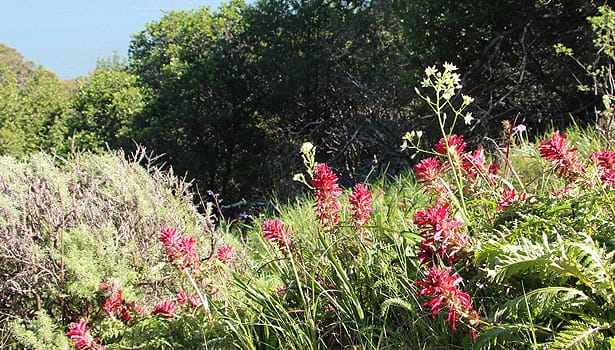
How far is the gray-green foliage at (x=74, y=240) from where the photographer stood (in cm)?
302

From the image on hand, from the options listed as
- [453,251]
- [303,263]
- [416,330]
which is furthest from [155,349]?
[453,251]

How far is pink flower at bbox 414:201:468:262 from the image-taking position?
5.93 feet

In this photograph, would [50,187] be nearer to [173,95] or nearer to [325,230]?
[325,230]

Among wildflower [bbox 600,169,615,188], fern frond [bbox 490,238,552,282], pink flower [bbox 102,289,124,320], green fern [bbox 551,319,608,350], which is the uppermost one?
wildflower [bbox 600,169,615,188]

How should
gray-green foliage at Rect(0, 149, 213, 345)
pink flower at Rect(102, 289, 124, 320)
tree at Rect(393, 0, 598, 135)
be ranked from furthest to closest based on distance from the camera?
tree at Rect(393, 0, 598, 135) < gray-green foliage at Rect(0, 149, 213, 345) < pink flower at Rect(102, 289, 124, 320)

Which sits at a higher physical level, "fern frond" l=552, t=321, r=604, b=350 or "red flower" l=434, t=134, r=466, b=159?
"red flower" l=434, t=134, r=466, b=159

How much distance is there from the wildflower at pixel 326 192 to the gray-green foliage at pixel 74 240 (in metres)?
0.85

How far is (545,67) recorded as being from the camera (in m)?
7.32

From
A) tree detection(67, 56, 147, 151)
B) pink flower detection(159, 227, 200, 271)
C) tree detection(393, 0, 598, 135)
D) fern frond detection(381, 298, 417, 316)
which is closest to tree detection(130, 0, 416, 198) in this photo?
tree detection(67, 56, 147, 151)

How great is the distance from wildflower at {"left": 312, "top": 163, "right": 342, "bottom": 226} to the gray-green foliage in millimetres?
850

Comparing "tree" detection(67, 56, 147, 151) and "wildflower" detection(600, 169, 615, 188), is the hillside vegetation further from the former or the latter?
"tree" detection(67, 56, 147, 151)

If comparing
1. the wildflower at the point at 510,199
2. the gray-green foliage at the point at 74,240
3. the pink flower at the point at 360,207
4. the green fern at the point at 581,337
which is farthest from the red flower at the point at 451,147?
the gray-green foliage at the point at 74,240

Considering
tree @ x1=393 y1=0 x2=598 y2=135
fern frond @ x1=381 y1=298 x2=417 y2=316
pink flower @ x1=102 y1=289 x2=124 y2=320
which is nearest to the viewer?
fern frond @ x1=381 y1=298 x2=417 y2=316

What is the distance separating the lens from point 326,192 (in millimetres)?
2318
